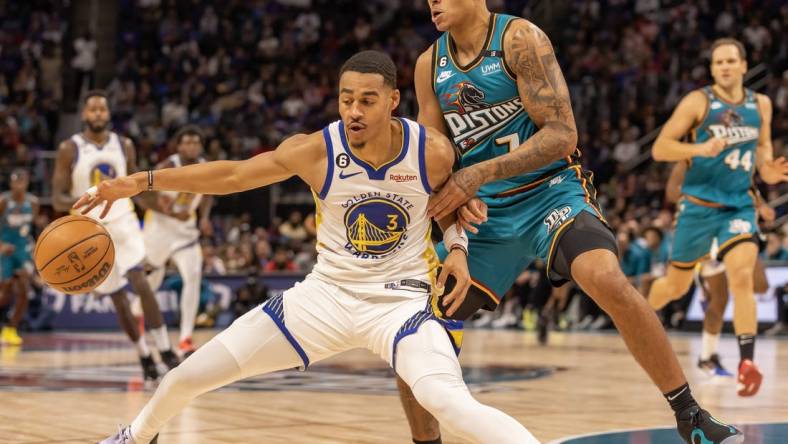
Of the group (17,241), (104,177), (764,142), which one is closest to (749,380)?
(764,142)

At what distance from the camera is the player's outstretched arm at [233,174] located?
14.5 feet

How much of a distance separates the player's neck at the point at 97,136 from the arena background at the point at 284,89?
19.6 feet

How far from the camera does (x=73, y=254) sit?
4.84m

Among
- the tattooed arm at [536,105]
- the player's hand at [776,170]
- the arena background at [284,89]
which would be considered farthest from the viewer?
the arena background at [284,89]

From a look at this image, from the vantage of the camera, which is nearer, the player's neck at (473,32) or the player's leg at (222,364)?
the player's leg at (222,364)

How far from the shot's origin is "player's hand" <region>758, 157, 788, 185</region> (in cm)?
777

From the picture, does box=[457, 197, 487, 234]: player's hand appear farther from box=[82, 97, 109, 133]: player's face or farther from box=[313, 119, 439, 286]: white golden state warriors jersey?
box=[82, 97, 109, 133]: player's face

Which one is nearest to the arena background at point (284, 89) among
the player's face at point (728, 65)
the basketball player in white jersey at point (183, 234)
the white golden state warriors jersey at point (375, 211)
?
the basketball player in white jersey at point (183, 234)

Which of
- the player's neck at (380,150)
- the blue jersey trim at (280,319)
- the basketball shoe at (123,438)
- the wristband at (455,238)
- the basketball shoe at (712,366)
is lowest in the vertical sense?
the basketball shoe at (712,366)

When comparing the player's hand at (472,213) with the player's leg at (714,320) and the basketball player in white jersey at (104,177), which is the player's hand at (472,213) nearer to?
the basketball player in white jersey at (104,177)

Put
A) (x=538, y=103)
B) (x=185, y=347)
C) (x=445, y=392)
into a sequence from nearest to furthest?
(x=445, y=392), (x=538, y=103), (x=185, y=347)

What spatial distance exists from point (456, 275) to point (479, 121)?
945mm

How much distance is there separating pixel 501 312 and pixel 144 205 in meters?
8.63

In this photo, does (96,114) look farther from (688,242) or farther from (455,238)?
(455,238)
